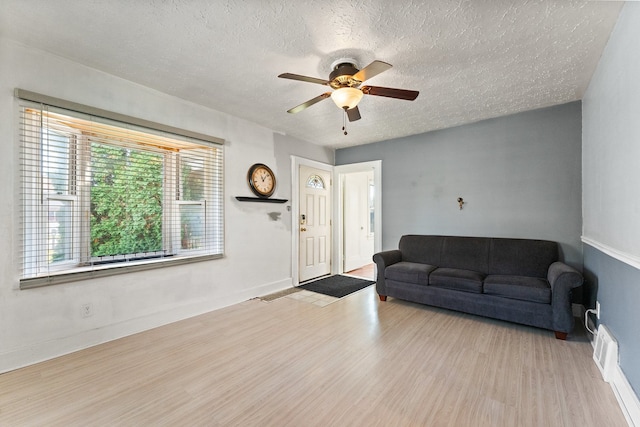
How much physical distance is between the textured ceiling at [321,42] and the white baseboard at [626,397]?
2.34m

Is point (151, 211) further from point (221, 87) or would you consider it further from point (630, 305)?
point (630, 305)

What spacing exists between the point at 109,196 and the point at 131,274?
2.63ft

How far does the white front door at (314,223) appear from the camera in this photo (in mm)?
4715

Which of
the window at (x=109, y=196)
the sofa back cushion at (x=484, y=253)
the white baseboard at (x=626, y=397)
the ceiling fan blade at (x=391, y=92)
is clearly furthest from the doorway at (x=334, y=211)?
the white baseboard at (x=626, y=397)

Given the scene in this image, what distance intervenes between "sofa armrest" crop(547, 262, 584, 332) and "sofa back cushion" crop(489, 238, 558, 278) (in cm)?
59

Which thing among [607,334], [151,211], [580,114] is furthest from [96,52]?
[580,114]

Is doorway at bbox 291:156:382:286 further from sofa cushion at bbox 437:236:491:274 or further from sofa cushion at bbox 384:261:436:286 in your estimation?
sofa cushion at bbox 437:236:491:274

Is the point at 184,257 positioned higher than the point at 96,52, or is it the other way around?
the point at 96,52

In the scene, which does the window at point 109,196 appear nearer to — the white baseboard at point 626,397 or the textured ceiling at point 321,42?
the textured ceiling at point 321,42

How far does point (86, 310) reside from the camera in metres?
2.43

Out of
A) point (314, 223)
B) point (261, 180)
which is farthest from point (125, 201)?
point (314, 223)

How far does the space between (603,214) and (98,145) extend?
4.49m

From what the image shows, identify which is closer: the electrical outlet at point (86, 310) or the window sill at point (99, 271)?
the window sill at point (99, 271)

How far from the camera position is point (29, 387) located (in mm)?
1884
